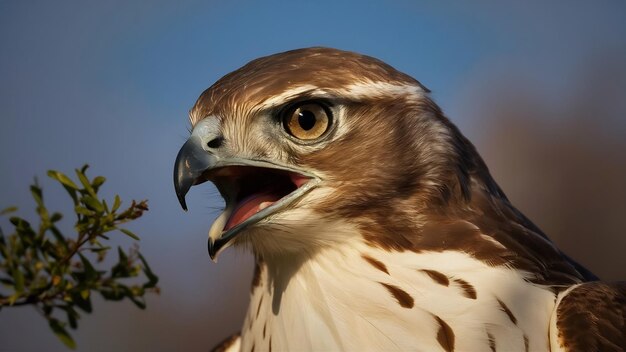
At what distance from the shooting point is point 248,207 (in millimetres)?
1864

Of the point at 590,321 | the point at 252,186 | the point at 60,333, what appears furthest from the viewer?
the point at 252,186

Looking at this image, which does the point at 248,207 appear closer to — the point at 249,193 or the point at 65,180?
the point at 249,193

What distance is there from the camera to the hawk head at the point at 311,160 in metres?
1.83

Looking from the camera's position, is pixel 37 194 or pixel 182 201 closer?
Answer: pixel 37 194

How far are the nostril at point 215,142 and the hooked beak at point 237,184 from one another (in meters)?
0.03

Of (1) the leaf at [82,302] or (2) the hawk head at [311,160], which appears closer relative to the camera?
(1) the leaf at [82,302]

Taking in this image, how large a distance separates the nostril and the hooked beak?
0.10ft

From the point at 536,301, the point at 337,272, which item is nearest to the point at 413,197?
the point at 337,272

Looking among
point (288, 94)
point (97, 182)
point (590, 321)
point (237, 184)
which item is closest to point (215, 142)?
point (237, 184)

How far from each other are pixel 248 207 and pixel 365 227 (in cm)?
33

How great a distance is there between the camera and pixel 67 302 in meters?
1.20

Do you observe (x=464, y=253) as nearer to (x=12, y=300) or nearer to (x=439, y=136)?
(x=439, y=136)

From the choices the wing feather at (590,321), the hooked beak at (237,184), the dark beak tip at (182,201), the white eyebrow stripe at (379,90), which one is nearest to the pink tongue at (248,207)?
the hooked beak at (237,184)

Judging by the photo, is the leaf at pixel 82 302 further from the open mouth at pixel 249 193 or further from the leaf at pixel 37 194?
the open mouth at pixel 249 193
